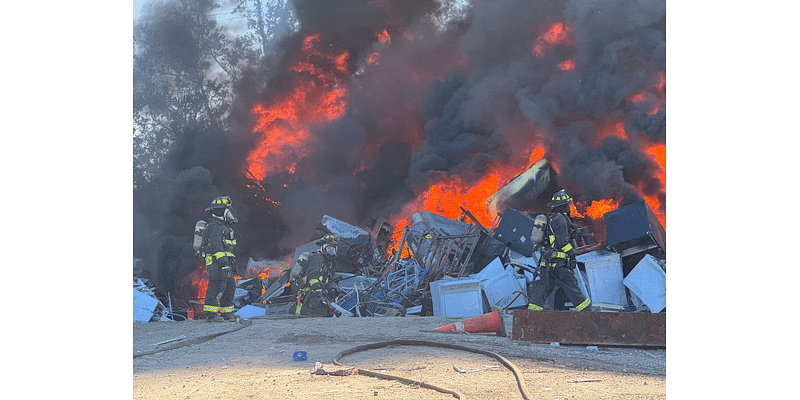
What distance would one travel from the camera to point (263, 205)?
36.7ft

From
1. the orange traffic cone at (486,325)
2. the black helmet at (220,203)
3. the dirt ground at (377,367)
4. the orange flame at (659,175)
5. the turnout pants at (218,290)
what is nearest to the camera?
the dirt ground at (377,367)

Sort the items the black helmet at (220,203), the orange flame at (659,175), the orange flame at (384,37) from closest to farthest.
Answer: the orange flame at (659,175), the black helmet at (220,203), the orange flame at (384,37)

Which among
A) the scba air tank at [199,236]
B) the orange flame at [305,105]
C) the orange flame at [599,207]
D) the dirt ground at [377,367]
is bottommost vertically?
the dirt ground at [377,367]

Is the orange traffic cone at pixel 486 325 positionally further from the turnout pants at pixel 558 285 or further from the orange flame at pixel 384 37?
the orange flame at pixel 384 37

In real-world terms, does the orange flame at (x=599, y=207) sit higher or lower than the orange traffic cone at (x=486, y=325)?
higher

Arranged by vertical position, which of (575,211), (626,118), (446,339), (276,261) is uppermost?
(626,118)

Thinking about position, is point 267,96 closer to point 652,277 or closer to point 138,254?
point 138,254

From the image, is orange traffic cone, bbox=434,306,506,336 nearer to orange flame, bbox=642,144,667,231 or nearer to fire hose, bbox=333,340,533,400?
fire hose, bbox=333,340,533,400

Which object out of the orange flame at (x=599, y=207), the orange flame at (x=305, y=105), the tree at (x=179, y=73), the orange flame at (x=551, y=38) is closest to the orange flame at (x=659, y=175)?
the orange flame at (x=599, y=207)

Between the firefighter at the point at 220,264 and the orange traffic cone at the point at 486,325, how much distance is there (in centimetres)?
377

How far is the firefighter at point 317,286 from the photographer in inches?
410

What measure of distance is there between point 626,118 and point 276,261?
6613 mm

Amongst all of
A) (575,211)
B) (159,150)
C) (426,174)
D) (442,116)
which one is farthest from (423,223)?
(159,150)

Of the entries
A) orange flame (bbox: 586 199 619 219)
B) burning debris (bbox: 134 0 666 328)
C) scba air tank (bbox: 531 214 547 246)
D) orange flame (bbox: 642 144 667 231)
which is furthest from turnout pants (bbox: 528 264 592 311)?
orange flame (bbox: 642 144 667 231)
